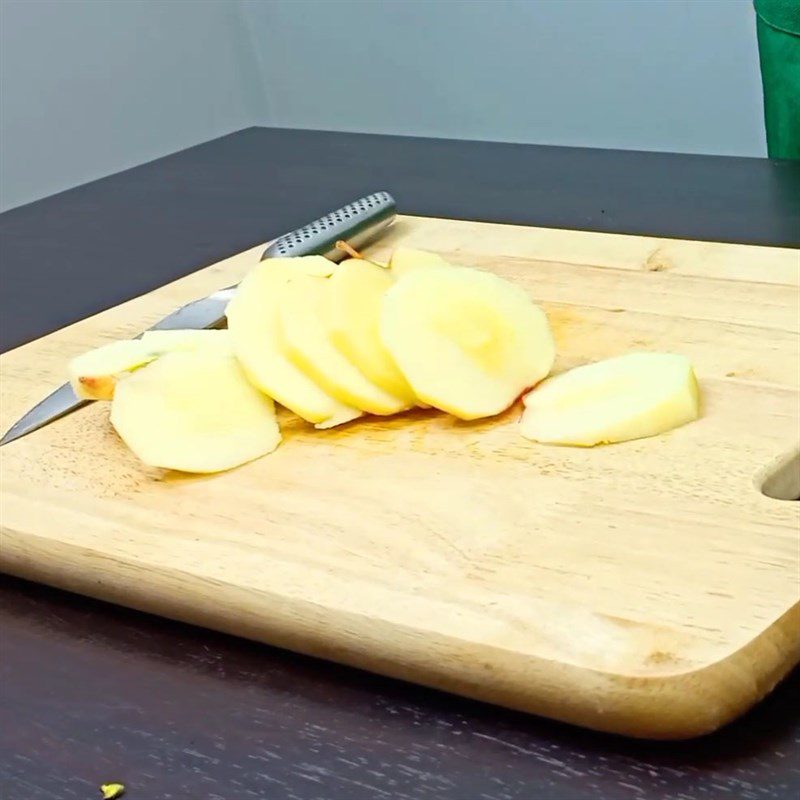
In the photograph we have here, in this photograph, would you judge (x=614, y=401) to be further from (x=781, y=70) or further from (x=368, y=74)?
(x=368, y=74)

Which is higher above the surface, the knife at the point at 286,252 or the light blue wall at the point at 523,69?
the knife at the point at 286,252

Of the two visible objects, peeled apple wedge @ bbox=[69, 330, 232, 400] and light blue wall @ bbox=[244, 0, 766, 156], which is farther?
light blue wall @ bbox=[244, 0, 766, 156]

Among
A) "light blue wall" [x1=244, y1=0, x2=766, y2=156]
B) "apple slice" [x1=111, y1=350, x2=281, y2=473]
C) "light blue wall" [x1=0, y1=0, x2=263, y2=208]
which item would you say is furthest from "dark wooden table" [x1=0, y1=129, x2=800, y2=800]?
"light blue wall" [x1=0, y1=0, x2=263, y2=208]

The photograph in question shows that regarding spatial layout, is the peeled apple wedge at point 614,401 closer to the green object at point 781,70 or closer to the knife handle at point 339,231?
the knife handle at point 339,231

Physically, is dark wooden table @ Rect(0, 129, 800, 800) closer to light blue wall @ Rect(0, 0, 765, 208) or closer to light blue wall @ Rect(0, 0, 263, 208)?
light blue wall @ Rect(0, 0, 765, 208)

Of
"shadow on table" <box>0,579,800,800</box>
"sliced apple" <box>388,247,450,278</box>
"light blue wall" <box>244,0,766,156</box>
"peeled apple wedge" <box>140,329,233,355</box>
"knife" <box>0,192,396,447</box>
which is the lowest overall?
"light blue wall" <box>244,0,766,156</box>

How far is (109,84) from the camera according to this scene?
3.20m

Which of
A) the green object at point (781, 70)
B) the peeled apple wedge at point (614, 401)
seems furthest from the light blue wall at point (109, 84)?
the peeled apple wedge at point (614, 401)

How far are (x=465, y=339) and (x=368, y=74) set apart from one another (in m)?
2.69

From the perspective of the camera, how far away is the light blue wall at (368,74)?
2.77 metres

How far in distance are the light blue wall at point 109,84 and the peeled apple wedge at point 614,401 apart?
7.72 ft

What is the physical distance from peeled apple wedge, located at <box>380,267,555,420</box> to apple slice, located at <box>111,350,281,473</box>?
0.13m

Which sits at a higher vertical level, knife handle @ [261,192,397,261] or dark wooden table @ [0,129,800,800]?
knife handle @ [261,192,397,261]

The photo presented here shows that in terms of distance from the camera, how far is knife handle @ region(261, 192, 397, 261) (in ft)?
4.06
